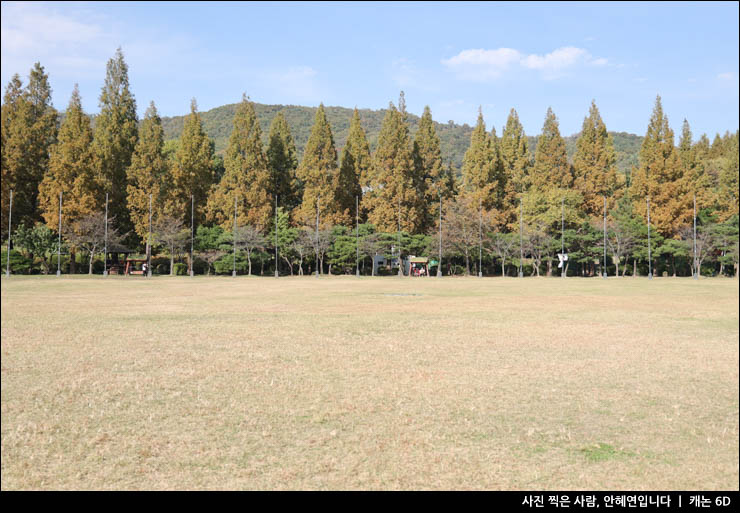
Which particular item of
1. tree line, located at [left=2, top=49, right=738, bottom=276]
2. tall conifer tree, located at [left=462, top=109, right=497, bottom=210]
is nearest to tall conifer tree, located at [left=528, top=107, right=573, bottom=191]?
tree line, located at [left=2, top=49, right=738, bottom=276]

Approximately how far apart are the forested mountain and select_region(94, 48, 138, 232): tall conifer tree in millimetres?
29731

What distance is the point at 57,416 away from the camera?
4.75 meters

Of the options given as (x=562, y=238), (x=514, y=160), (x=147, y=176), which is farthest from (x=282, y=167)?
(x=562, y=238)

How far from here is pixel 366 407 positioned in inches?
201

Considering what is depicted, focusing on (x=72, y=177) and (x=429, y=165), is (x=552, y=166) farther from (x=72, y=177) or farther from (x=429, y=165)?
(x=72, y=177)

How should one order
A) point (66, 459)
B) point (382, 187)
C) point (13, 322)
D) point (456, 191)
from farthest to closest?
point (456, 191) → point (382, 187) → point (13, 322) → point (66, 459)

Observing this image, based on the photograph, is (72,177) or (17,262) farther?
(72,177)

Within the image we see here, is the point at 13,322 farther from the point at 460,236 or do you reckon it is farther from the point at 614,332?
the point at 460,236

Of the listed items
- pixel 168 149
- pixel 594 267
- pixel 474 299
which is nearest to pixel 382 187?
pixel 594 267

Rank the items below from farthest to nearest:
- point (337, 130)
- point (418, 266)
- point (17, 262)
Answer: point (337, 130) < point (418, 266) < point (17, 262)

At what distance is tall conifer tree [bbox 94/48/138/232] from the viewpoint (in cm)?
3925

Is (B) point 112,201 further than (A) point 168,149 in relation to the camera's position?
No

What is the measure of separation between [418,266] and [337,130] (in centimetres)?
5287

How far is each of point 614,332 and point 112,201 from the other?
119 ft
